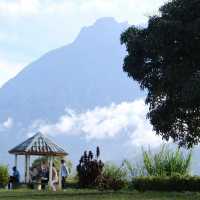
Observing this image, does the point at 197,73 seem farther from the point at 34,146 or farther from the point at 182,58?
the point at 34,146

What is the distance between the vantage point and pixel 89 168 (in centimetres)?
3294

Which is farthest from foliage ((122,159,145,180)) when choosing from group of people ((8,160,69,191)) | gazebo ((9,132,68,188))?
gazebo ((9,132,68,188))

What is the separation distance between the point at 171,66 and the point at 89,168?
367 inches

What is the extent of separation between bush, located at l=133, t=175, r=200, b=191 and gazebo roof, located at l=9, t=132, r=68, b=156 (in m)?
9.10

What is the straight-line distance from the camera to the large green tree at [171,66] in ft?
Answer: 81.4

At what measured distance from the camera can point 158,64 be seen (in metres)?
26.3

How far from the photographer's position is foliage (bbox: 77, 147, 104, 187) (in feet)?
108

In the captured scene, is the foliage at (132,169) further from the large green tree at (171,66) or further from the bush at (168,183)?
the large green tree at (171,66)

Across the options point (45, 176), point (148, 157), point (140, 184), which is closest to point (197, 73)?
point (140, 184)

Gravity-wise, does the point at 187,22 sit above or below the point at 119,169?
above

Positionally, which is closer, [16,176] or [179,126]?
[179,126]

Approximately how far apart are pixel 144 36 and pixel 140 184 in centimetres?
627

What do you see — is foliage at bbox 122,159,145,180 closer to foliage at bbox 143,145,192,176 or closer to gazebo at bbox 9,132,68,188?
foliage at bbox 143,145,192,176

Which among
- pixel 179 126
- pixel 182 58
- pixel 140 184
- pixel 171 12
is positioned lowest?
pixel 140 184
